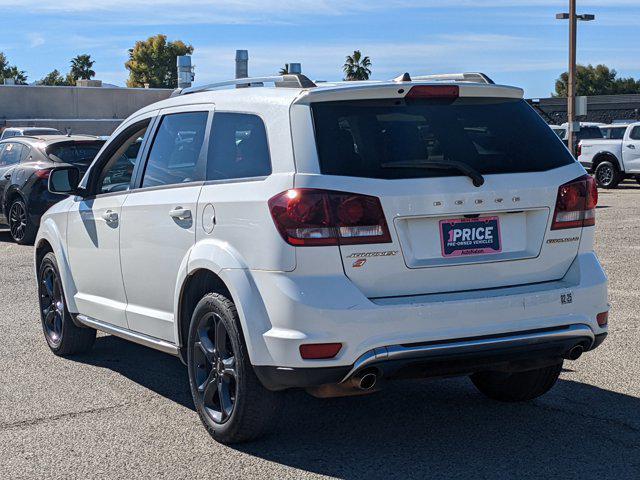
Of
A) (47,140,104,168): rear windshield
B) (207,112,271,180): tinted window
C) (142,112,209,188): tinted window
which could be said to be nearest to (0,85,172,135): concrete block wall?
(47,140,104,168): rear windshield

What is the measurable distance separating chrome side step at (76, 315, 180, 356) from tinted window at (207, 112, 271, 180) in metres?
1.03

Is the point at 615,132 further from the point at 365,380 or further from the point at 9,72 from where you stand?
the point at 9,72

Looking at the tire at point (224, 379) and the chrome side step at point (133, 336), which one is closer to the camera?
the tire at point (224, 379)

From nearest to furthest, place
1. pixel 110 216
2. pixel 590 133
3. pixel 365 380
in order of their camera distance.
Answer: pixel 365 380, pixel 110 216, pixel 590 133

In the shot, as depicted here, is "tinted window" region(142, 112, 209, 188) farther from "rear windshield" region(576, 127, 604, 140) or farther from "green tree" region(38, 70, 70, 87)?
"green tree" region(38, 70, 70, 87)

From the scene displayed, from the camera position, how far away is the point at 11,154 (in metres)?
16.4

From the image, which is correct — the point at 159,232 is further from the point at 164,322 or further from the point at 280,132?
the point at 280,132

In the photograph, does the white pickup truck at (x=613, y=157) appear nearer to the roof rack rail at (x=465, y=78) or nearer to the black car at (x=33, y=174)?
the black car at (x=33, y=174)

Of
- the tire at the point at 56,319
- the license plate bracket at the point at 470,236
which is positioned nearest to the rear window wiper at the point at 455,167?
the license plate bracket at the point at 470,236

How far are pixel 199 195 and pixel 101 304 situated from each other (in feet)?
5.12

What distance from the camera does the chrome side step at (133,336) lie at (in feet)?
19.6

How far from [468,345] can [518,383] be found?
1.27m

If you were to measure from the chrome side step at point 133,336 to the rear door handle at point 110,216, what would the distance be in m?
0.67

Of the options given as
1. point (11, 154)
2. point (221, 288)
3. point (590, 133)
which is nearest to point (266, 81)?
point (221, 288)
